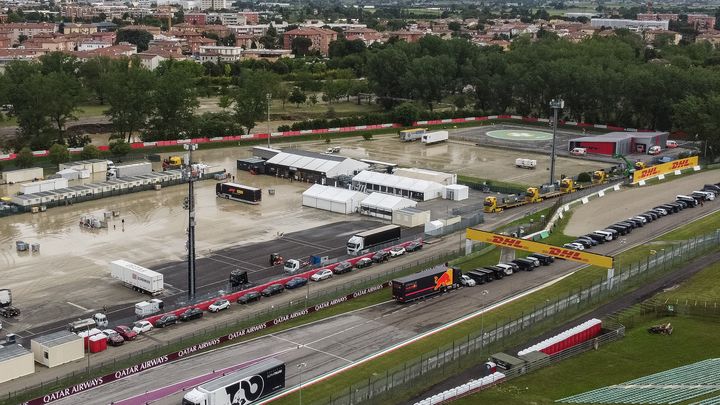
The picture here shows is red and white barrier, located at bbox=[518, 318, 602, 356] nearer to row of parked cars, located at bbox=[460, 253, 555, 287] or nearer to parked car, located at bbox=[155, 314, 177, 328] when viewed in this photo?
row of parked cars, located at bbox=[460, 253, 555, 287]

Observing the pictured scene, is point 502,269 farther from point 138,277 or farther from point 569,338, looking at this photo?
point 138,277

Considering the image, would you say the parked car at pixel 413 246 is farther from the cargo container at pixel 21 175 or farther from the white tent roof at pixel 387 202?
the cargo container at pixel 21 175

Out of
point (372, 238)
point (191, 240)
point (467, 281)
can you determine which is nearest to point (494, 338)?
point (467, 281)

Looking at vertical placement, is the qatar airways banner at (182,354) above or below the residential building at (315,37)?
below

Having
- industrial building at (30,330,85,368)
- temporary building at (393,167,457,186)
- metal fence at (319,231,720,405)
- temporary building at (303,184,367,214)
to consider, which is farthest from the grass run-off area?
temporary building at (393,167,457,186)

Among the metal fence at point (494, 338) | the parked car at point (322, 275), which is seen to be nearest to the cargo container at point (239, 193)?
the parked car at point (322, 275)
